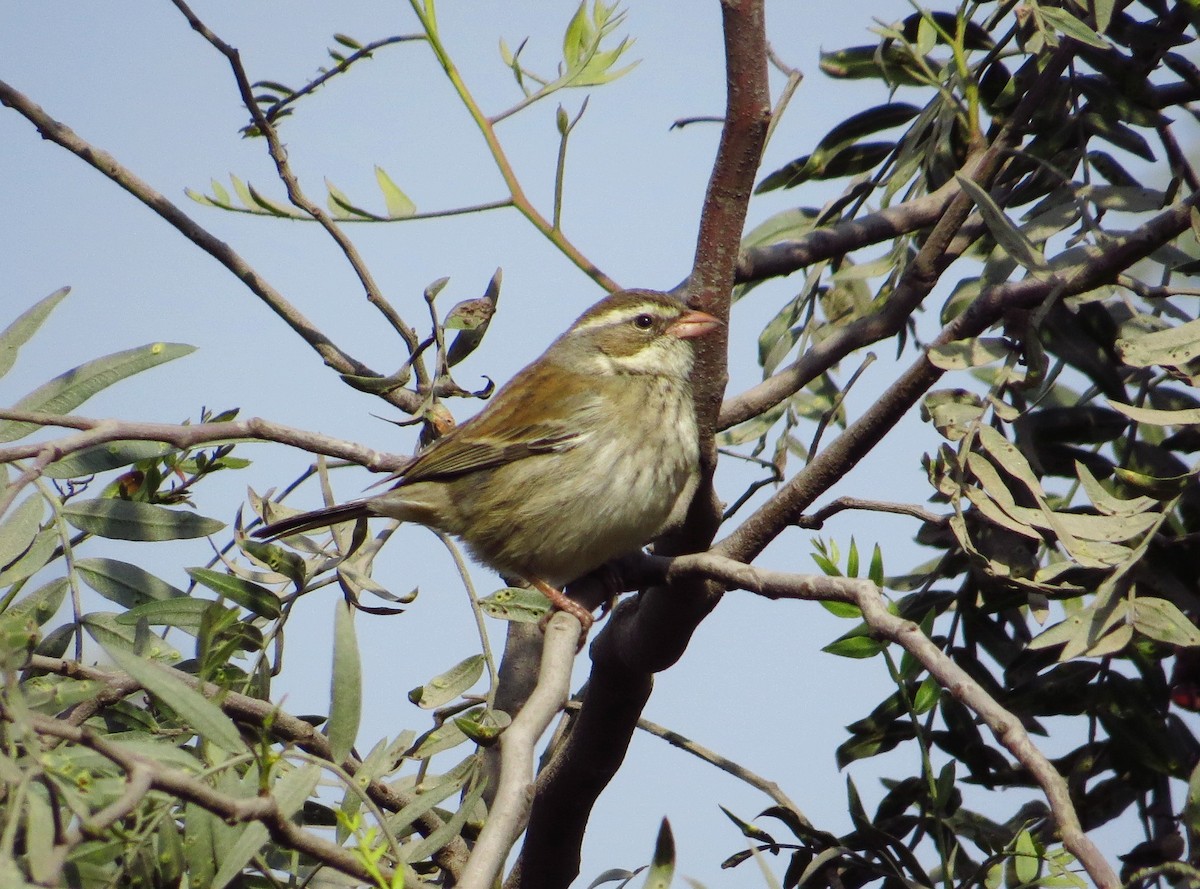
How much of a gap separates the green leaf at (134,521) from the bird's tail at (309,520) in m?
0.58

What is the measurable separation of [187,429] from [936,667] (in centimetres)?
177

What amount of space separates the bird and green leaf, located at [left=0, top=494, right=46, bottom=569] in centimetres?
98

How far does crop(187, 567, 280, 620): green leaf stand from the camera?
3113mm

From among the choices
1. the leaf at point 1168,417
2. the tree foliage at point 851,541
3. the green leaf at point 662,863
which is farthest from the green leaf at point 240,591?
the leaf at point 1168,417

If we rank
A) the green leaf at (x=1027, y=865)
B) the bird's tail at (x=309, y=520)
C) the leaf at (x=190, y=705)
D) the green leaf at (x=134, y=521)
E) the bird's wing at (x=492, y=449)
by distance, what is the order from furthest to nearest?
the bird's wing at (x=492, y=449)
the bird's tail at (x=309, y=520)
the green leaf at (x=134, y=521)
the green leaf at (x=1027, y=865)
the leaf at (x=190, y=705)

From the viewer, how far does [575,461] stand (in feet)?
15.4

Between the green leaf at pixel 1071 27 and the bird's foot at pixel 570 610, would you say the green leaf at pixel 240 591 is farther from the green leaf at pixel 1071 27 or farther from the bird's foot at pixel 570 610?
the green leaf at pixel 1071 27

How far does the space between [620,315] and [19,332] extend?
257 centimetres

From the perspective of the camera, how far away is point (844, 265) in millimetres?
4410

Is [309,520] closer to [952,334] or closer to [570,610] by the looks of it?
[570,610]

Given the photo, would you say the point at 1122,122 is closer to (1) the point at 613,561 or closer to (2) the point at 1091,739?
(2) the point at 1091,739

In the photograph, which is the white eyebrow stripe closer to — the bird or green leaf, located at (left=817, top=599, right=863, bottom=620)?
the bird

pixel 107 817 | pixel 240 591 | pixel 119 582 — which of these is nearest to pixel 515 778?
Answer: pixel 107 817

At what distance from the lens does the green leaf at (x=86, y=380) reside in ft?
10.3
